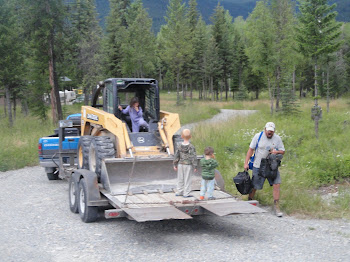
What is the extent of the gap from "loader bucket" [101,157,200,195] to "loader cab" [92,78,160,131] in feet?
4.66

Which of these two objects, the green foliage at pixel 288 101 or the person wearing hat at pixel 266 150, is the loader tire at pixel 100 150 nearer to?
the person wearing hat at pixel 266 150

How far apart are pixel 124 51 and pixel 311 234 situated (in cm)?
4132

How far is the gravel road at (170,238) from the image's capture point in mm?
6406

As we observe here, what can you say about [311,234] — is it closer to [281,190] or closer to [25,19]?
[281,190]

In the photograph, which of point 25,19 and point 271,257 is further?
point 25,19

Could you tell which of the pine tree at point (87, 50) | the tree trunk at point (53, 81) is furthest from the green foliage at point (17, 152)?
Answer: the pine tree at point (87, 50)

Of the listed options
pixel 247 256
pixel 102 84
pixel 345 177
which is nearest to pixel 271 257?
pixel 247 256

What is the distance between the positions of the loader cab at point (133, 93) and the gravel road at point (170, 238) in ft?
8.11

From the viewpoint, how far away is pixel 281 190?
9.89m

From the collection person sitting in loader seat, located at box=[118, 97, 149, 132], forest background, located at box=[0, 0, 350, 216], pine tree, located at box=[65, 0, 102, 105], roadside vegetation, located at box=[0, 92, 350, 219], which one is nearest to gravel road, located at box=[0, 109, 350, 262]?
roadside vegetation, located at box=[0, 92, 350, 219]

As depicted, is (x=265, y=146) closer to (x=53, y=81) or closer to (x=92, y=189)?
(x=92, y=189)

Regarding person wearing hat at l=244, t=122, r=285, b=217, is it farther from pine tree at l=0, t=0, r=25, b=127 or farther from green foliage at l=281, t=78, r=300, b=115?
pine tree at l=0, t=0, r=25, b=127

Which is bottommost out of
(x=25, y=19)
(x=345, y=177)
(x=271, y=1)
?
(x=345, y=177)

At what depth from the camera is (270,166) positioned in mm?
8391
